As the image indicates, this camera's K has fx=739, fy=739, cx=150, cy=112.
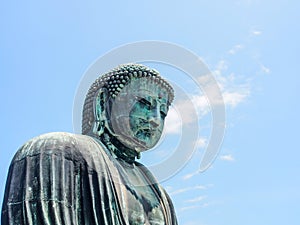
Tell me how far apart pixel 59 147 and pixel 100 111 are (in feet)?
3.74

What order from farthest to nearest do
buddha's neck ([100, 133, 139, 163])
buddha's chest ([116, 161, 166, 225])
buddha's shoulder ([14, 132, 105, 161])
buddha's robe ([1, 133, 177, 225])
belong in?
buddha's neck ([100, 133, 139, 163]), buddha's chest ([116, 161, 166, 225]), buddha's shoulder ([14, 132, 105, 161]), buddha's robe ([1, 133, 177, 225])

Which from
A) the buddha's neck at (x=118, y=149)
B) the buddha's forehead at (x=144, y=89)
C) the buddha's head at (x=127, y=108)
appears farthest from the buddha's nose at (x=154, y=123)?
the buddha's neck at (x=118, y=149)

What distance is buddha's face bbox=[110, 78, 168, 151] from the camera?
10.2 m

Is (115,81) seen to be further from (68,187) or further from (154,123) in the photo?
(68,187)

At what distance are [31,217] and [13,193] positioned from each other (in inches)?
18.3

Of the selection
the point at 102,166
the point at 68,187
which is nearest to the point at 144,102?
the point at 102,166

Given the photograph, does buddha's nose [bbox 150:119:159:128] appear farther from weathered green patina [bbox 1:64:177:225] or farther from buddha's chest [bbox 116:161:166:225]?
buddha's chest [bbox 116:161:166:225]

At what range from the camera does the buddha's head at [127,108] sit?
10211 millimetres

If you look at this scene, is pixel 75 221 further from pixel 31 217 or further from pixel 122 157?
pixel 122 157

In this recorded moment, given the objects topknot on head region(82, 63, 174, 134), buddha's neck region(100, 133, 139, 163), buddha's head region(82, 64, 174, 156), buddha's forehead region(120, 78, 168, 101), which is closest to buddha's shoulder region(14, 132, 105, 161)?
buddha's neck region(100, 133, 139, 163)

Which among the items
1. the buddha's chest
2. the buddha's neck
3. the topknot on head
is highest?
the topknot on head

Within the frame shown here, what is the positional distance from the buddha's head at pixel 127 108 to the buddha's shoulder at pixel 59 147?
0.63 m

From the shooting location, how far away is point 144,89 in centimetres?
1044

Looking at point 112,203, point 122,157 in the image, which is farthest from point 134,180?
point 112,203
